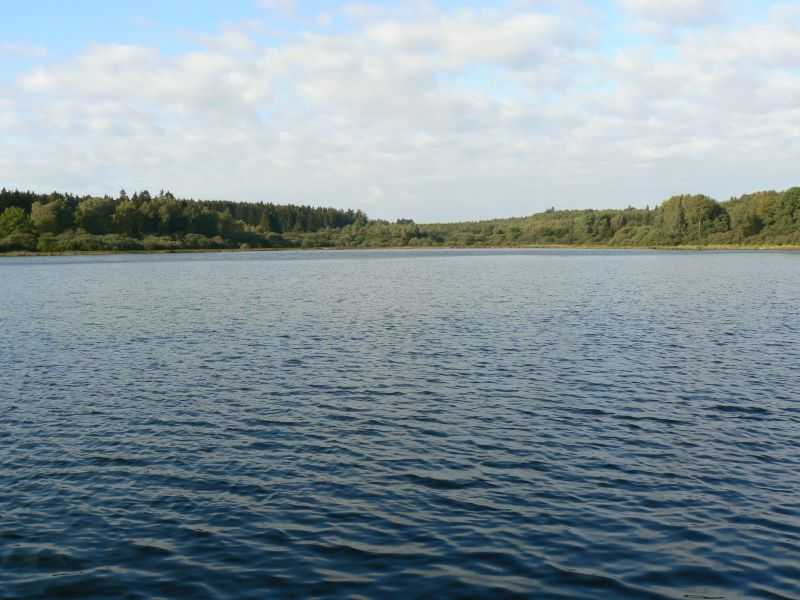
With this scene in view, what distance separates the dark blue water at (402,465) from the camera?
16016 mm

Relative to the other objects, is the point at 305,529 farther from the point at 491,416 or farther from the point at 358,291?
the point at 358,291

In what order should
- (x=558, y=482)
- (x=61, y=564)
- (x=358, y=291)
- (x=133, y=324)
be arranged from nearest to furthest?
(x=61, y=564) → (x=558, y=482) → (x=133, y=324) → (x=358, y=291)

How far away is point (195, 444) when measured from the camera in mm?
25469

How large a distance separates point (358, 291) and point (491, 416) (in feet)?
219

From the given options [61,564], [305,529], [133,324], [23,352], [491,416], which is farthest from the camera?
[133,324]

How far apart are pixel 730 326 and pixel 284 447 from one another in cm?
4353

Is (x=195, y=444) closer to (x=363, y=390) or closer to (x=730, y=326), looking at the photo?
(x=363, y=390)

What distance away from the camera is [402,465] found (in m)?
23.0

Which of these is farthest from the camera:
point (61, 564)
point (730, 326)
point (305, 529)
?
A: point (730, 326)

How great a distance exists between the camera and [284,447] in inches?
982

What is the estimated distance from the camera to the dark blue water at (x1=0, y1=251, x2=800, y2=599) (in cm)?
1602

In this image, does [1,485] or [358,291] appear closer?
[1,485]

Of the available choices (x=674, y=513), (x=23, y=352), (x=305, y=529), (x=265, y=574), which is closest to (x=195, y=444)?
(x=305, y=529)

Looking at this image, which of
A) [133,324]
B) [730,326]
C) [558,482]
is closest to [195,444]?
[558,482]
